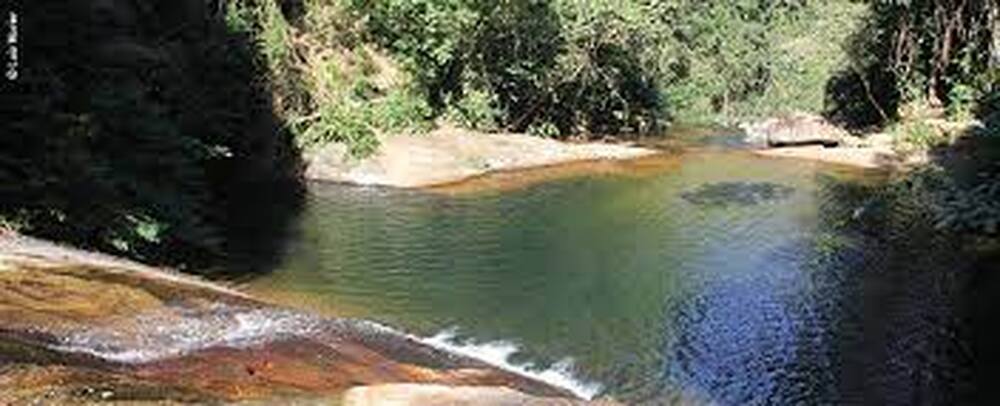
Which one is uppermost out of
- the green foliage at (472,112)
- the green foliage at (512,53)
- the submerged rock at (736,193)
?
the green foliage at (512,53)

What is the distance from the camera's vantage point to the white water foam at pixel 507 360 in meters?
16.3

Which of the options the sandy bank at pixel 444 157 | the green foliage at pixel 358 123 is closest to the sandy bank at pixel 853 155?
the sandy bank at pixel 444 157

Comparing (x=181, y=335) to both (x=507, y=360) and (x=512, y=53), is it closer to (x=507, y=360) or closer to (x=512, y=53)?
(x=507, y=360)

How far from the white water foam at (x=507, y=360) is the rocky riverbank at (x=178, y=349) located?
0.64 meters

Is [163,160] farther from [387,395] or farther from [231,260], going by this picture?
[387,395]

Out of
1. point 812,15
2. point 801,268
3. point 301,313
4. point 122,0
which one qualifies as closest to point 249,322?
point 301,313

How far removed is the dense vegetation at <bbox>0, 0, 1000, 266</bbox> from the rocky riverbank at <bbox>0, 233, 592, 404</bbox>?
12.4 feet

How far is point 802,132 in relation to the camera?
4425 cm

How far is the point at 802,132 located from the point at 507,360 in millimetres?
29183

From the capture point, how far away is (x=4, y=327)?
Answer: 11891mm

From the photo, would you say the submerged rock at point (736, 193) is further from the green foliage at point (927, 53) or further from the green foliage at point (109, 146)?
the green foliage at point (109, 146)

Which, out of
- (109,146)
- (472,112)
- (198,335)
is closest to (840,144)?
(472,112)

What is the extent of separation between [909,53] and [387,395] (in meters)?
36.2

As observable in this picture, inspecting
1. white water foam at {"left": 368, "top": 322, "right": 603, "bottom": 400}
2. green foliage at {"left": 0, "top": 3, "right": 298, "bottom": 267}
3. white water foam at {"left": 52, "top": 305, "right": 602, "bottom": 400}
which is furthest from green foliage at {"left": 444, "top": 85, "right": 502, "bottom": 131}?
white water foam at {"left": 52, "top": 305, "right": 602, "bottom": 400}
